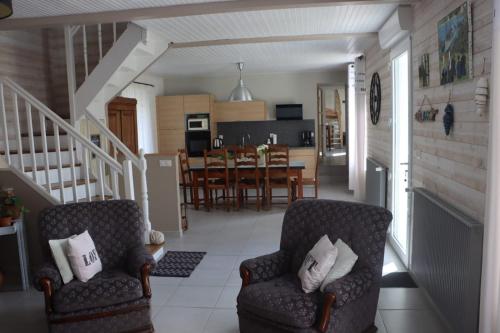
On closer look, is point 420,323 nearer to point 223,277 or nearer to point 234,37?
point 223,277

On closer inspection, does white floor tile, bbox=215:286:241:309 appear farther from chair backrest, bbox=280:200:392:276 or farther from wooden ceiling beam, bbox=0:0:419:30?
wooden ceiling beam, bbox=0:0:419:30

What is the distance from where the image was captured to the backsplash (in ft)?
31.2

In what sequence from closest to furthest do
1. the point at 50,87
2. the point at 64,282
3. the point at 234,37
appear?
the point at 64,282
the point at 234,37
the point at 50,87

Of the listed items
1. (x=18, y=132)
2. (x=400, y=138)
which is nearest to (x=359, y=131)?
(x=400, y=138)

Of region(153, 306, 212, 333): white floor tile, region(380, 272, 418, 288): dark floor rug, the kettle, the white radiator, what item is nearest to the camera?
the white radiator

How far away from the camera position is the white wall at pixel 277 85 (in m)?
9.34

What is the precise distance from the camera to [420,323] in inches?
118

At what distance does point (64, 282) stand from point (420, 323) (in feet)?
8.40

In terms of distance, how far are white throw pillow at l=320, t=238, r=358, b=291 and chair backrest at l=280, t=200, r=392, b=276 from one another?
8 centimetres

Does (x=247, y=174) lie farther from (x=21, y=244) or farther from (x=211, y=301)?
(x=21, y=244)

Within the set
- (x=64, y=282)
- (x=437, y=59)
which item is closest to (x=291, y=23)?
(x=437, y=59)

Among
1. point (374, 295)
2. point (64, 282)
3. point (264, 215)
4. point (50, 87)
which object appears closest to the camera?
point (374, 295)

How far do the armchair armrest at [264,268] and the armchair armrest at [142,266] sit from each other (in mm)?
680

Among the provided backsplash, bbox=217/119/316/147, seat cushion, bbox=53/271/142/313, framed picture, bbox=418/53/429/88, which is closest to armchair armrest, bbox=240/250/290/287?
seat cushion, bbox=53/271/142/313
